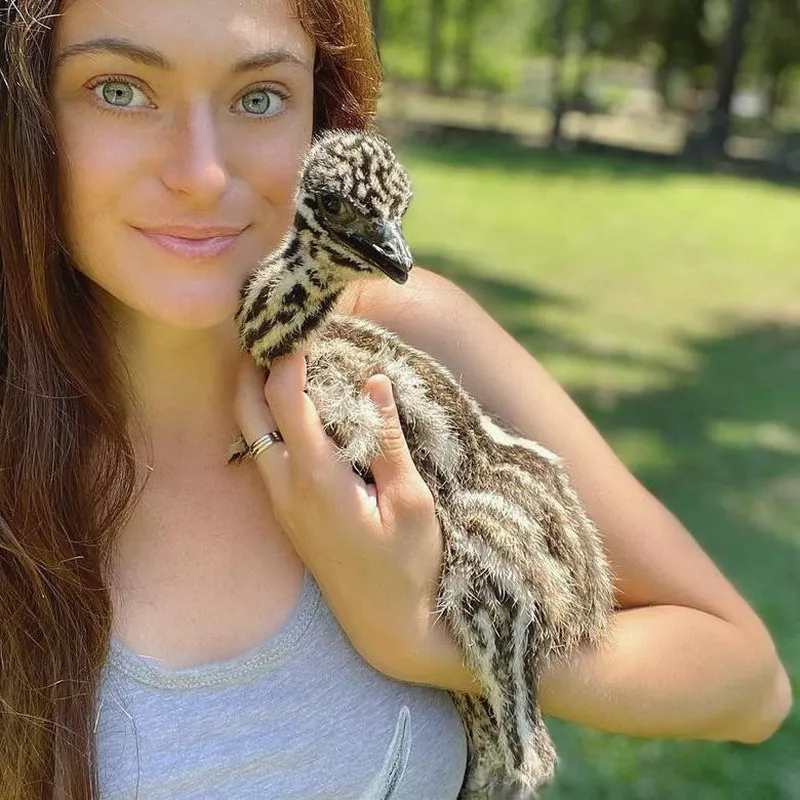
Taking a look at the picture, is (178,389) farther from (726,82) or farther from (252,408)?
(726,82)

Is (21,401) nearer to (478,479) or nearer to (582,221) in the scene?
(478,479)

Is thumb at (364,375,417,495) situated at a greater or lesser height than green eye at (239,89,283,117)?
lesser

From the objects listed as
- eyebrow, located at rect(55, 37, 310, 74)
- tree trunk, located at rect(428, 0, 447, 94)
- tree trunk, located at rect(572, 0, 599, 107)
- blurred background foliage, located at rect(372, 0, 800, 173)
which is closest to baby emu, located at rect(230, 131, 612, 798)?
eyebrow, located at rect(55, 37, 310, 74)

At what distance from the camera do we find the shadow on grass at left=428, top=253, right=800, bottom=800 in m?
4.62

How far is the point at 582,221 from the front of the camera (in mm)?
17672

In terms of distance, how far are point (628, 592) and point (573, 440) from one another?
14.9 inches

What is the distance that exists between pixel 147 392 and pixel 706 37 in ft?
121

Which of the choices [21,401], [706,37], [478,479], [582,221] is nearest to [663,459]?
[478,479]

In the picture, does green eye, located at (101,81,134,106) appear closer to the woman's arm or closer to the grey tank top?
the woman's arm

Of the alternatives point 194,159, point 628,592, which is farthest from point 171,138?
point 628,592

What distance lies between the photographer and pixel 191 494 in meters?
2.19

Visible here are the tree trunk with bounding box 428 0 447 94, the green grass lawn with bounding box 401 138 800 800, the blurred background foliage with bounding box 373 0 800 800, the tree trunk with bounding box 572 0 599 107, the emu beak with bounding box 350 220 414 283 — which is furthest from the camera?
the tree trunk with bounding box 428 0 447 94

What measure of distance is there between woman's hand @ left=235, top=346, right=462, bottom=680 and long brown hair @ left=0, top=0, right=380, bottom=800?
12.4 inches

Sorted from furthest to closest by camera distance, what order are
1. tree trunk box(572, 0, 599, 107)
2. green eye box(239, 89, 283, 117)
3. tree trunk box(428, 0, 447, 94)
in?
tree trunk box(428, 0, 447, 94) < tree trunk box(572, 0, 599, 107) < green eye box(239, 89, 283, 117)
